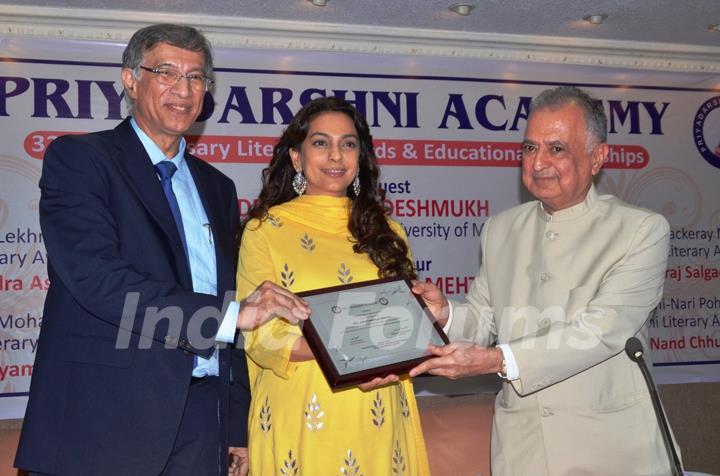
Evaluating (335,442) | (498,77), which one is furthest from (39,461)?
(498,77)

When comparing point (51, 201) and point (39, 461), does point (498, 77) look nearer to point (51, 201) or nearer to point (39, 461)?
point (51, 201)

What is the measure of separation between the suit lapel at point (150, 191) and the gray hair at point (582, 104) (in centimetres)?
127

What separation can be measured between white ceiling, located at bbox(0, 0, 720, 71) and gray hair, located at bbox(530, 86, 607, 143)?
2438 millimetres

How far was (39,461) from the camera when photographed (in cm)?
225

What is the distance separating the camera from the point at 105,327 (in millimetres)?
2330

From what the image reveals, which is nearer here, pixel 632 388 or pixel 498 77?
pixel 632 388

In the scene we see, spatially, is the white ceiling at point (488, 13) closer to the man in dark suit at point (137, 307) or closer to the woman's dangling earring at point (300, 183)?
the woman's dangling earring at point (300, 183)

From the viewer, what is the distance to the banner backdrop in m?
4.63

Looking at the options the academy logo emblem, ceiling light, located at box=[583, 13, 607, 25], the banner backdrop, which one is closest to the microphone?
the banner backdrop

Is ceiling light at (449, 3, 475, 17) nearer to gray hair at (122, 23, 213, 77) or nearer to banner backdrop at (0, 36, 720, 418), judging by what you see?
banner backdrop at (0, 36, 720, 418)

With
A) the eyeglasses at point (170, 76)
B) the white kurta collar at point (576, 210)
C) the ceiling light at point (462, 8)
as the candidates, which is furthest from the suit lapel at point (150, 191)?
the ceiling light at point (462, 8)

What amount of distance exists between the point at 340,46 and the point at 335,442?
3.20 m

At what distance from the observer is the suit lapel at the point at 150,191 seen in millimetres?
2455

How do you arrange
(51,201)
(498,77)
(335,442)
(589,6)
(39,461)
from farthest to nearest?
1. (498,77)
2. (589,6)
3. (335,442)
4. (51,201)
5. (39,461)
